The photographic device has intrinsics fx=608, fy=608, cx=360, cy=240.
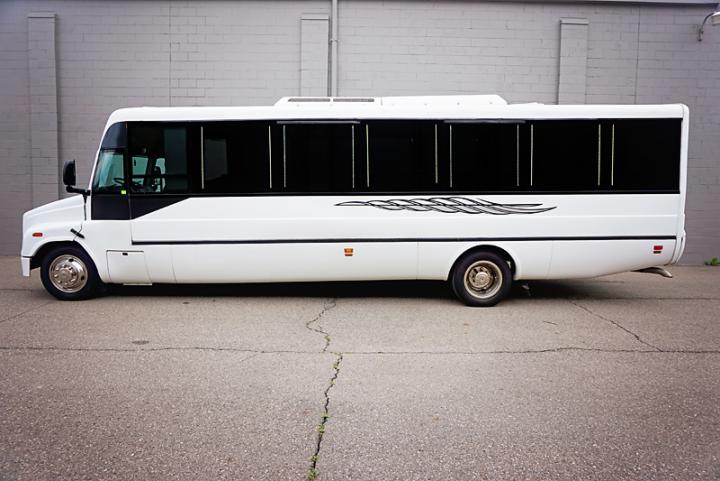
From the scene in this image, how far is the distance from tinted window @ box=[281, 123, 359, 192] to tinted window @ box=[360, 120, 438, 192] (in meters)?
0.25

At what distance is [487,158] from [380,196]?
1.52 metres

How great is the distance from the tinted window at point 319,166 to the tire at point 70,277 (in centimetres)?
290

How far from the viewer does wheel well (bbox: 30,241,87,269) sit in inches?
325

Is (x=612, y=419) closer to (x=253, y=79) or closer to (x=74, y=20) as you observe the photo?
(x=253, y=79)

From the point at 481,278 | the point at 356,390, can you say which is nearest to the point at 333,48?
the point at 481,278

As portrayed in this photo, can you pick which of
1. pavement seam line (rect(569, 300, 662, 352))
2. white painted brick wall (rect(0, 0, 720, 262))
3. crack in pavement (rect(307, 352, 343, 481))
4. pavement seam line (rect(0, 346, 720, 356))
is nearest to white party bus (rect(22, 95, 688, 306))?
pavement seam line (rect(569, 300, 662, 352))

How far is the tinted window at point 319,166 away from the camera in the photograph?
8.20m

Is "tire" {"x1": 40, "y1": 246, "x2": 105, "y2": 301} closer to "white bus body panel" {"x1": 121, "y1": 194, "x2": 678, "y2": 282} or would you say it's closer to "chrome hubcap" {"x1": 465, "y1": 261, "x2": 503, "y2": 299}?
"white bus body panel" {"x1": 121, "y1": 194, "x2": 678, "y2": 282}

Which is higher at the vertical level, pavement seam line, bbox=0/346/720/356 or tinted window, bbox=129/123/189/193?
tinted window, bbox=129/123/189/193

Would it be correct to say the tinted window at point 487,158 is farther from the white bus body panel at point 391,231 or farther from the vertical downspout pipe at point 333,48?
the vertical downspout pipe at point 333,48

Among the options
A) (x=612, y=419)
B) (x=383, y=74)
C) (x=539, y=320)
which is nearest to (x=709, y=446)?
(x=612, y=419)

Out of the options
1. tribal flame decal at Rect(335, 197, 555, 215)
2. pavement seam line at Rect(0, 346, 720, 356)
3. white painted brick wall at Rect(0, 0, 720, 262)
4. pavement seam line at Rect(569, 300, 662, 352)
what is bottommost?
pavement seam line at Rect(569, 300, 662, 352)

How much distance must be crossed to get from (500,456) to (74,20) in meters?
12.8

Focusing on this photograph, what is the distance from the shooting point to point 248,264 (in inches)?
322
